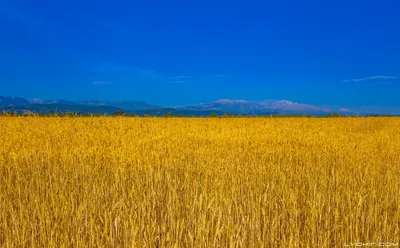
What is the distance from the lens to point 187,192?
4777 millimetres

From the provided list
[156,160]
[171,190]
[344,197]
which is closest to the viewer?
[171,190]

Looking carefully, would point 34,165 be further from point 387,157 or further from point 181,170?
point 387,157

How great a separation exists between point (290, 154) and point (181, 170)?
3.07 metres

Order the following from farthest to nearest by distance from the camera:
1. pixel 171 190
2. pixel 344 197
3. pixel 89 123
A: 1. pixel 89 123
2. pixel 344 197
3. pixel 171 190

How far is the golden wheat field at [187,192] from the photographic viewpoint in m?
3.43

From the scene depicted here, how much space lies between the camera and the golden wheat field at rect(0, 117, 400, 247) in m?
3.43

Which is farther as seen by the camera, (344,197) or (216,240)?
(344,197)

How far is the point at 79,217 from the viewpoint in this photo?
3.64m

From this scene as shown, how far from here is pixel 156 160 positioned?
7.10m

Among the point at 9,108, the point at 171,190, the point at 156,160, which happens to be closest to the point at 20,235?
the point at 171,190

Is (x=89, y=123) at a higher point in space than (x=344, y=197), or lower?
higher

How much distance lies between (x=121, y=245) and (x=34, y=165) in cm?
400

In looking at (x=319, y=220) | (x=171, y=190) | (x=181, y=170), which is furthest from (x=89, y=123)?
(x=319, y=220)

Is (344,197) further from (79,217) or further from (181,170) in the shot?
(79,217)
